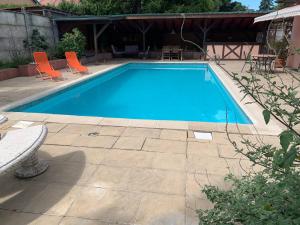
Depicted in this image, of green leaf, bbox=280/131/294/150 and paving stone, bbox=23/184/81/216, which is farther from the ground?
green leaf, bbox=280/131/294/150

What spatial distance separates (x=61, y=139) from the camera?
3.53 meters

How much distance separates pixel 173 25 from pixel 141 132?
1379 centimetres

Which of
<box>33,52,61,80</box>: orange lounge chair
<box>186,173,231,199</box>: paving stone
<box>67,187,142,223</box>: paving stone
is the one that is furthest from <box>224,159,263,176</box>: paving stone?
<box>33,52,61,80</box>: orange lounge chair

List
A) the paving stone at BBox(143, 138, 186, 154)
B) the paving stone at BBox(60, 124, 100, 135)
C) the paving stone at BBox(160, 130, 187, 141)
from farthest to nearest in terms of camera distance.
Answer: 1. the paving stone at BBox(60, 124, 100, 135)
2. the paving stone at BBox(160, 130, 187, 141)
3. the paving stone at BBox(143, 138, 186, 154)

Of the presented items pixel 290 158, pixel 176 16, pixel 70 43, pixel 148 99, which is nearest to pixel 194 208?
pixel 290 158

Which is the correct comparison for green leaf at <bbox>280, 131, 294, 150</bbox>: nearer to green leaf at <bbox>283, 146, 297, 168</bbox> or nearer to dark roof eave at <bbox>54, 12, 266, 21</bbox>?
green leaf at <bbox>283, 146, 297, 168</bbox>

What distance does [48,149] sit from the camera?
3238 mm

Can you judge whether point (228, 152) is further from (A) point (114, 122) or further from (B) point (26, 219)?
(B) point (26, 219)

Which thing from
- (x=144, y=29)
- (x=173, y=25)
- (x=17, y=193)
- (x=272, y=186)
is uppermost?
(x=173, y=25)

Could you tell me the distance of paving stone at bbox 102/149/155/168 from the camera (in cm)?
286

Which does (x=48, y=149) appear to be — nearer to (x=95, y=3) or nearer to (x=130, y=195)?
(x=130, y=195)

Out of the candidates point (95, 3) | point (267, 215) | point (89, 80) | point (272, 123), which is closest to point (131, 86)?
point (89, 80)

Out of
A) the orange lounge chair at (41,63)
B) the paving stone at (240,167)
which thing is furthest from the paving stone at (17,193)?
the orange lounge chair at (41,63)

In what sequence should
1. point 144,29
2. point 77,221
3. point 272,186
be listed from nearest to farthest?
point 272,186
point 77,221
point 144,29
